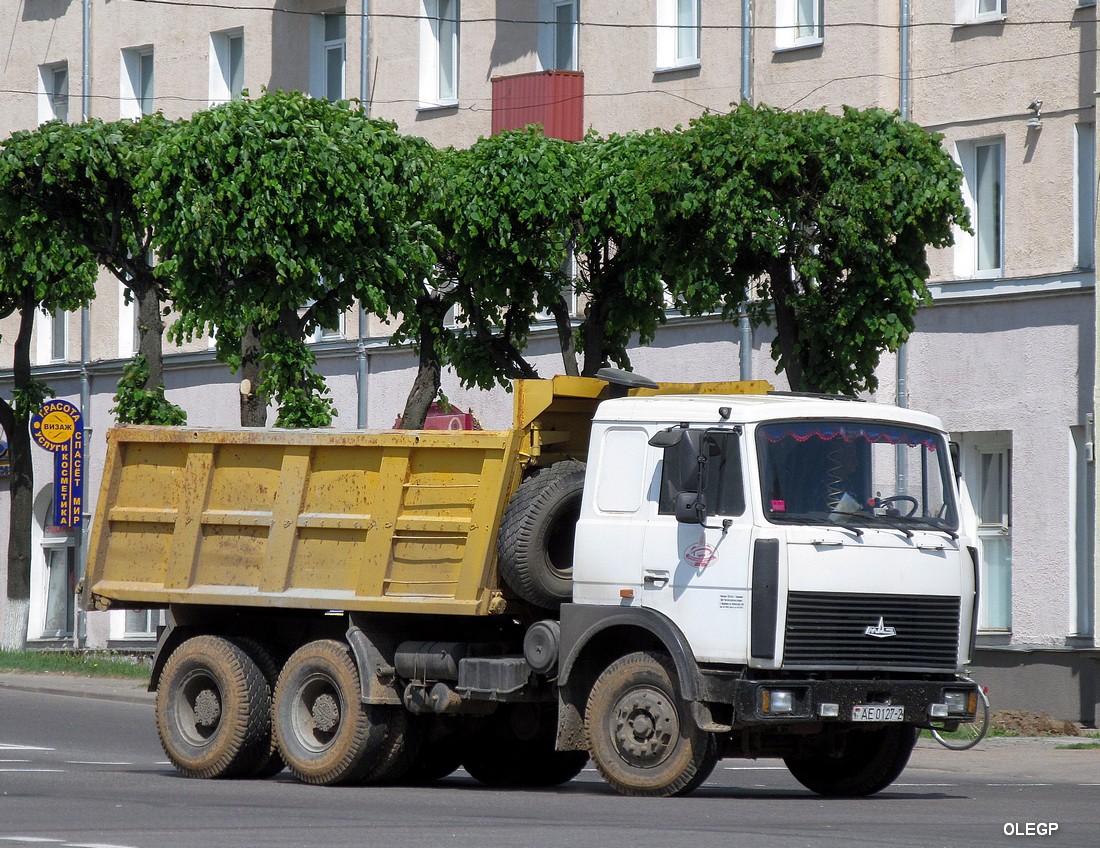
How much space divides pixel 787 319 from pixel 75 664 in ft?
49.2

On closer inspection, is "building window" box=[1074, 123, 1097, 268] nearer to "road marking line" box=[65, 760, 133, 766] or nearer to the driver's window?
the driver's window

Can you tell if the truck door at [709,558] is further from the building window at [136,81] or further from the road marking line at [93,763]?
the building window at [136,81]

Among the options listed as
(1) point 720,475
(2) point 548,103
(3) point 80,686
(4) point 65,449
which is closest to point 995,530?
(2) point 548,103

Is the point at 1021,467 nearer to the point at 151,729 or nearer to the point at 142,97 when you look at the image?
the point at 151,729

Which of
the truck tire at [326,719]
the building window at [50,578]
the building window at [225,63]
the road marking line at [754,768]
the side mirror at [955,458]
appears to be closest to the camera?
the side mirror at [955,458]

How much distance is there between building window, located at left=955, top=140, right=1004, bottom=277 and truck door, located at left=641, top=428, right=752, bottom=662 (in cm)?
1303

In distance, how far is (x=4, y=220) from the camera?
25875mm

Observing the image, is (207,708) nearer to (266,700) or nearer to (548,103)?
(266,700)

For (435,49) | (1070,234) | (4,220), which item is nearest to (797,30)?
(1070,234)

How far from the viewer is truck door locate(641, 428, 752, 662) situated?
13.6 m

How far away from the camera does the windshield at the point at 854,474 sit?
13789 millimetres

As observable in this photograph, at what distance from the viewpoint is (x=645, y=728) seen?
13.9 meters

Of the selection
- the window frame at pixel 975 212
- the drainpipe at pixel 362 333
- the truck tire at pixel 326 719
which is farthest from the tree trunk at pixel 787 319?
the drainpipe at pixel 362 333

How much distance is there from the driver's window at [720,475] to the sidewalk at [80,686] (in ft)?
47.5
